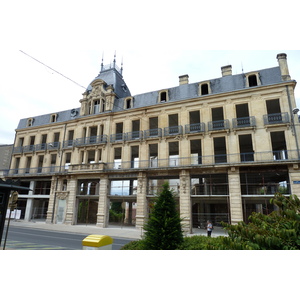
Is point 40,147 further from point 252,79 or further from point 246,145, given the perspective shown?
point 252,79

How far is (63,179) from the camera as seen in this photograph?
2719 centimetres

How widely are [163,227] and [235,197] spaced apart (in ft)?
46.6

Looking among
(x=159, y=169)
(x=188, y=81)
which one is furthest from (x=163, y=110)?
(x=159, y=169)

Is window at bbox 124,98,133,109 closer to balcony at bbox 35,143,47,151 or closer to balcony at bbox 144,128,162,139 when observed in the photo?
balcony at bbox 144,128,162,139

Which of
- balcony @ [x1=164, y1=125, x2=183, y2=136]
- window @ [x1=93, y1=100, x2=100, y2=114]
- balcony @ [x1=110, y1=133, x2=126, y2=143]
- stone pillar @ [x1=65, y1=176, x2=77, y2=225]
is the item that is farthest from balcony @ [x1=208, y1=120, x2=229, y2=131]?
stone pillar @ [x1=65, y1=176, x2=77, y2=225]

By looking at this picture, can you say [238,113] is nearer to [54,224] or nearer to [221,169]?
[221,169]

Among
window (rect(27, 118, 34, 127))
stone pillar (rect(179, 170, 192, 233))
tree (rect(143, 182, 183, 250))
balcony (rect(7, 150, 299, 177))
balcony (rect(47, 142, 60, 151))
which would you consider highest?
window (rect(27, 118, 34, 127))

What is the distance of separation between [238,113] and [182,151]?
8.27 metres

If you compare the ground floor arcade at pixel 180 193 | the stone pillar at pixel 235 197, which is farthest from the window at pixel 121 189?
the stone pillar at pixel 235 197

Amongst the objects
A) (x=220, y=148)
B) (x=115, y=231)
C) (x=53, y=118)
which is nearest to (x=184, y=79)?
(x=220, y=148)

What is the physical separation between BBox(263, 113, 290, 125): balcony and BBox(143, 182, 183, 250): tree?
1683 cm

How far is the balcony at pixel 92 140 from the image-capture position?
85.6 ft

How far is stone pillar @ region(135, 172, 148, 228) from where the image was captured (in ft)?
70.7

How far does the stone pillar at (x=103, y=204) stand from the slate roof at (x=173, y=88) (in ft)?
29.3
